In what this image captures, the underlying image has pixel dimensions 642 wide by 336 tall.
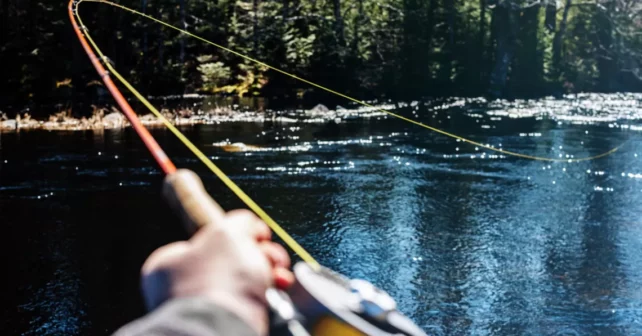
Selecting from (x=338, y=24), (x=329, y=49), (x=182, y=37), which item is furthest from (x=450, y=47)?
(x=182, y=37)

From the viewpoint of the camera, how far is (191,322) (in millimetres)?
989

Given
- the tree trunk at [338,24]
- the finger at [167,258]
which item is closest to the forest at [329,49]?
the tree trunk at [338,24]

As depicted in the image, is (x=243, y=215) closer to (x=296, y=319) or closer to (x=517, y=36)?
(x=296, y=319)

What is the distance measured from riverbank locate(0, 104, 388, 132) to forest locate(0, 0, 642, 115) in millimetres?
1153

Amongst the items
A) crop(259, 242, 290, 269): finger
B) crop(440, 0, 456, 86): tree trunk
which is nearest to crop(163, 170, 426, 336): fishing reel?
crop(259, 242, 290, 269): finger

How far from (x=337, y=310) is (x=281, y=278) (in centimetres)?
18

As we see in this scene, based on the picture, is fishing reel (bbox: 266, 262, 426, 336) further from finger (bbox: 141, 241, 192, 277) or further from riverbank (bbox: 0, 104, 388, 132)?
riverbank (bbox: 0, 104, 388, 132)

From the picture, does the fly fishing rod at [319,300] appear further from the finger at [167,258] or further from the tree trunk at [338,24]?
the tree trunk at [338,24]

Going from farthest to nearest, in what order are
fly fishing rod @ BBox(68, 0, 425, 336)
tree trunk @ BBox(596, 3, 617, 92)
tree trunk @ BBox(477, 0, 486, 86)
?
tree trunk @ BBox(596, 3, 617, 92) → tree trunk @ BBox(477, 0, 486, 86) → fly fishing rod @ BBox(68, 0, 425, 336)

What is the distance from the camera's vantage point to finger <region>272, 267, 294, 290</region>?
1250 millimetres

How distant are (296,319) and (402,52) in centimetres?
3536

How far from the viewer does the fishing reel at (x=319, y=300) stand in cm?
139

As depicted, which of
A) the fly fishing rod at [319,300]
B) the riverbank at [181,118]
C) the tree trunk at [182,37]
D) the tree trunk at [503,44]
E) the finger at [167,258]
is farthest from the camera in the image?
the tree trunk at [503,44]

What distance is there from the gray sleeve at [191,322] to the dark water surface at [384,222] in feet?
18.2
